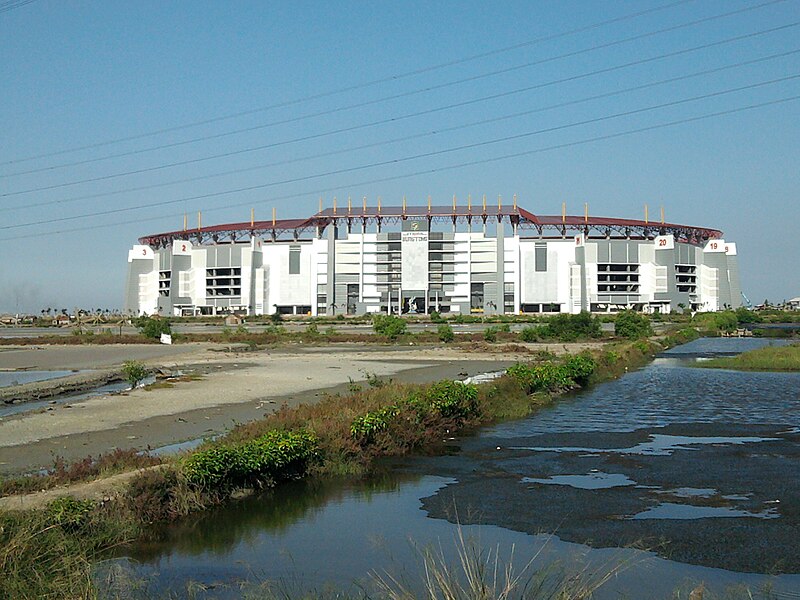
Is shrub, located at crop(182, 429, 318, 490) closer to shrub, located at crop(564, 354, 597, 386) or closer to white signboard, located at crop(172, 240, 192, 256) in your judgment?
shrub, located at crop(564, 354, 597, 386)

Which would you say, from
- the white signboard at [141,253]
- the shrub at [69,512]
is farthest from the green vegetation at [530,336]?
the white signboard at [141,253]

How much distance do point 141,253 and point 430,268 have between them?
181 feet

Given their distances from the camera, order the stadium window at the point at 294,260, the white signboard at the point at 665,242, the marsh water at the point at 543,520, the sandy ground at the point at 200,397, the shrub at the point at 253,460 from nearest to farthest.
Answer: the marsh water at the point at 543,520, the shrub at the point at 253,460, the sandy ground at the point at 200,397, the stadium window at the point at 294,260, the white signboard at the point at 665,242

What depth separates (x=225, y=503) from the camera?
14398mm

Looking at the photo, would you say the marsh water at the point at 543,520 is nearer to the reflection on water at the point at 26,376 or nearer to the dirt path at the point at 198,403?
the dirt path at the point at 198,403

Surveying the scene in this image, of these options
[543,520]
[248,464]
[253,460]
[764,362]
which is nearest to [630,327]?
[764,362]

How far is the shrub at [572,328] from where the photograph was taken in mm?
73188

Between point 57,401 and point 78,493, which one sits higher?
point 78,493

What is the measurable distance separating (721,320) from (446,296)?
48.7 metres

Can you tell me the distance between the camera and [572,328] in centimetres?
7388

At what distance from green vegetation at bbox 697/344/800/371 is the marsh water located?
23.5 m

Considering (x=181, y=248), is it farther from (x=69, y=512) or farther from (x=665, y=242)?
(x=69, y=512)

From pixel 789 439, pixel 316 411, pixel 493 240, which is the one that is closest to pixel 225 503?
pixel 316 411

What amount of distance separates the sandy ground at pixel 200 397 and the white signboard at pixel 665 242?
309 feet
